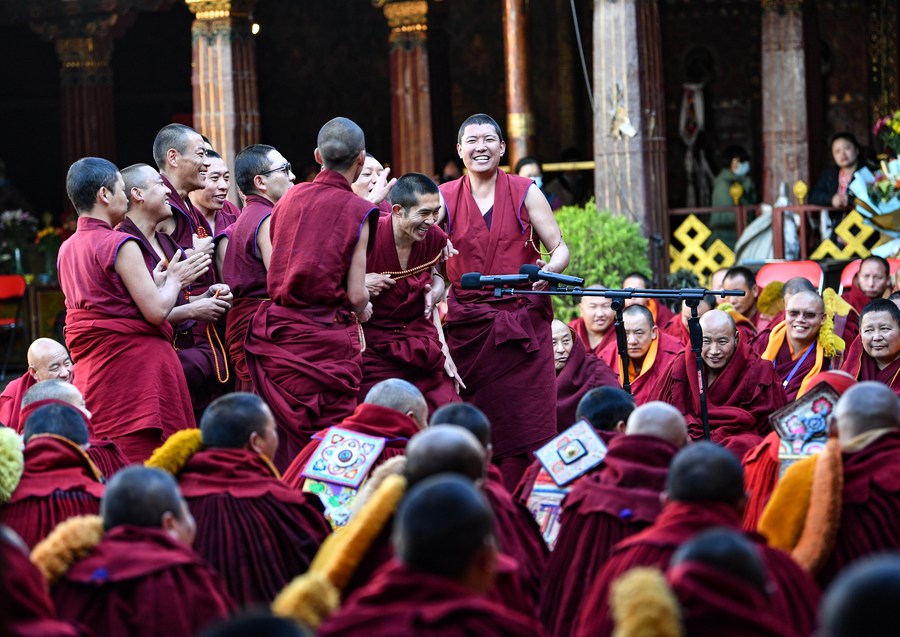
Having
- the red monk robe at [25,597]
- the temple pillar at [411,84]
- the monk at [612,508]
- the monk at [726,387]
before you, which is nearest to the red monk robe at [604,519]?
the monk at [612,508]

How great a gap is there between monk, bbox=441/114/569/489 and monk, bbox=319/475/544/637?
3862 mm

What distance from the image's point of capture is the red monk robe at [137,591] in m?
3.77

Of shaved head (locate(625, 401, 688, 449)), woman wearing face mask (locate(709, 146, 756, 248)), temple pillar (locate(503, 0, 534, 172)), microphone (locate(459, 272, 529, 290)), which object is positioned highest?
temple pillar (locate(503, 0, 534, 172))

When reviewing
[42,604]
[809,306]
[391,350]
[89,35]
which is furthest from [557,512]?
[89,35]

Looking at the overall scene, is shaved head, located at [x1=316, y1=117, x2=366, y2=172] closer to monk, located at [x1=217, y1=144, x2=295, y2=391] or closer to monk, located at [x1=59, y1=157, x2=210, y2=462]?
monk, located at [x1=217, y1=144, x2=295, y2=391]

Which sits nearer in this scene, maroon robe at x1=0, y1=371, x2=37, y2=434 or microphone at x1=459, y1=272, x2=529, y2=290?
microphone at x1=459, y1=272, x2=529, y2=290

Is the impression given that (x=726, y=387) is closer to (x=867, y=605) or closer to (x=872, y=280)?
(x=872, y=280)

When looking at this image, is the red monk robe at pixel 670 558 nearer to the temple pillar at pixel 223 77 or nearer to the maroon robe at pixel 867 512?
the maroon robe at pixel 867 512

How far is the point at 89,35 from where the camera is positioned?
1725cm

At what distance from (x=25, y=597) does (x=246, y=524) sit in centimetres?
127

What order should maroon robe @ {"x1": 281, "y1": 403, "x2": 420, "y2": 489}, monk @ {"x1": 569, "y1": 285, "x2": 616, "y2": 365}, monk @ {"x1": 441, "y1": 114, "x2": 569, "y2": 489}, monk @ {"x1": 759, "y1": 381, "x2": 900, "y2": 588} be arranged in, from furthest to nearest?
monk @ {"x1": 569, "y1": 285, "x2": 616, "y2": 365}, monk @ {"x1": 441, "y1": 114, "x2": 569, "y2": 489}, maroon robe @ {"x1": 281, "y1": 403, "x2": 420, "y2": 489}, monk @ {"x1": 759, "y1": 381, "x2": 900, "y2": 588}

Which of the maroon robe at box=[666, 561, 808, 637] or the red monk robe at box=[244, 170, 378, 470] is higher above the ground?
the red monk robe at box=[244, 170, 378, 470]

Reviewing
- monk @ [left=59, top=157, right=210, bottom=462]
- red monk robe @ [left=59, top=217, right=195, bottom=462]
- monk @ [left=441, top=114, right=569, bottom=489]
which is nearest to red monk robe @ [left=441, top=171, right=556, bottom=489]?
monk @ [left=441, top=114, right=569, bottom=489]

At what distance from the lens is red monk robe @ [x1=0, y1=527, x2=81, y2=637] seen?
3.21 metres
